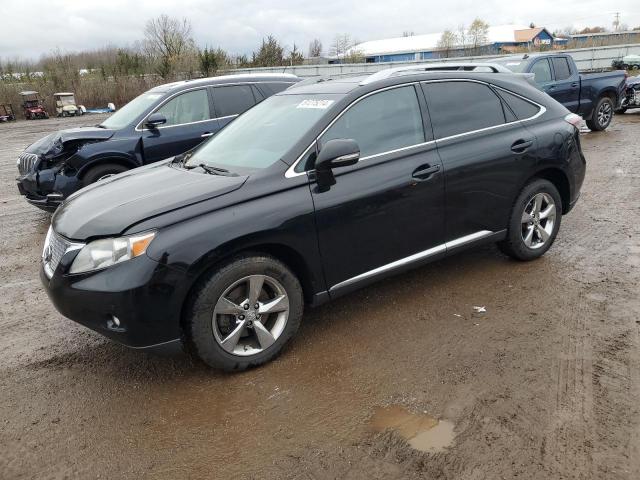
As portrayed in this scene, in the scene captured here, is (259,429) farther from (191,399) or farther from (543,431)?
(543,431)

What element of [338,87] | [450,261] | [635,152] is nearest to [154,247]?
[338,87]

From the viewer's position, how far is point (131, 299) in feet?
9.70

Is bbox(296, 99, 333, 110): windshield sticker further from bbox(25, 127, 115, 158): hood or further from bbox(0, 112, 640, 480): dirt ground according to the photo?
bbox(25, 127, 115, 158): hood

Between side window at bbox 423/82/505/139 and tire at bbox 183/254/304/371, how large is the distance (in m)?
1.84

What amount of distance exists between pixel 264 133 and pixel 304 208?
96 cm

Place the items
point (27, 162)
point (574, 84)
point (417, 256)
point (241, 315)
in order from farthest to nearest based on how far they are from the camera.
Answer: point (574, 84)
point (27, 162)
point (417, 256)
point (241, 315)

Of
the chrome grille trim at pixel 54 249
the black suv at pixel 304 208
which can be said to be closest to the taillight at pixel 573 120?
the black suv at pixel 304 208

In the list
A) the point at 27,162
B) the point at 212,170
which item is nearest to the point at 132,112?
the point at 27,162

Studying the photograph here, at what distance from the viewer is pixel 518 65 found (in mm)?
11484

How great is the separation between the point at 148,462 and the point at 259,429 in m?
0.60

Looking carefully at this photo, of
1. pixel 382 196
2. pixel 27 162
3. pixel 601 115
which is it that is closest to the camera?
pixel 382 196

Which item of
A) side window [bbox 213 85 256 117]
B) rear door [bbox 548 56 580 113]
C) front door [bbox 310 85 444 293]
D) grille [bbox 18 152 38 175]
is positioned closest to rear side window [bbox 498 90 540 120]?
front door [bbox 310 85 444 293]

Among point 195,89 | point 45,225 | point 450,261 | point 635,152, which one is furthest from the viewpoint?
point 635,152

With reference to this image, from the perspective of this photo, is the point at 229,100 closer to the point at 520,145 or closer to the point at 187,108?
the point at 187,108
